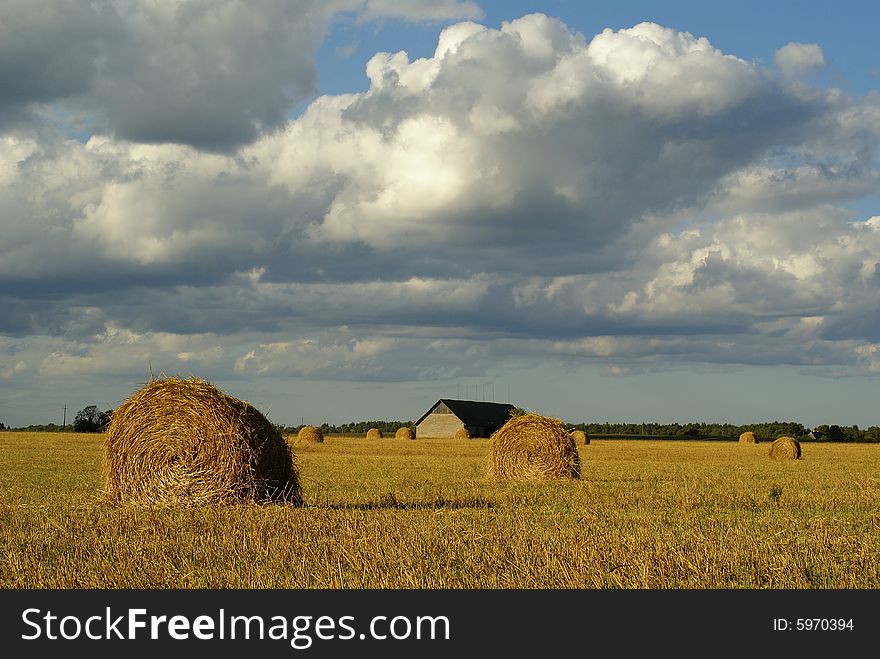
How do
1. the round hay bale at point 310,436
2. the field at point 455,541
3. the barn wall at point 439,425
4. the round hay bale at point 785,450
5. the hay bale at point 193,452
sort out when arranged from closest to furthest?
the field at point 455,541 → the hay bale at point 193,452 → the round hay bale at point 785,450 → the round hay bale at point 310,436 → the barn wall at point 439,425

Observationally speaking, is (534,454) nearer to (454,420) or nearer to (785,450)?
(785,450)

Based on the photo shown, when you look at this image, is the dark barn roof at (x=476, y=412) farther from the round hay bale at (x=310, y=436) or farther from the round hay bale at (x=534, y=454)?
the round hay bale at (x=534, y=454)

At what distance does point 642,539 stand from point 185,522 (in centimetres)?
567

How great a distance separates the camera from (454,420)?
328ft

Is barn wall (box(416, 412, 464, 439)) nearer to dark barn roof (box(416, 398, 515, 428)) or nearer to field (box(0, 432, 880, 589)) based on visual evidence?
dark barn roof (box(416, 398, 515, 428))

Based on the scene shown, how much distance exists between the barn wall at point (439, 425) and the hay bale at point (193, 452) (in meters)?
83.0

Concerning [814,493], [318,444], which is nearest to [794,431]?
[318,444]

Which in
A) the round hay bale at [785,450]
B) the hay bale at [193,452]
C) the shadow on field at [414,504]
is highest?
the hay bale at [193,452]

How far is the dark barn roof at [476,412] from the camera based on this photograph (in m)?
102

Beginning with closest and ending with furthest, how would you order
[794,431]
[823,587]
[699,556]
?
[823,587] < [699,556] < [794,431]

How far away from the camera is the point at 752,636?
678 cm

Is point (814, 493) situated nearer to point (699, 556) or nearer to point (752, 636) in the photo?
point (699, 556)

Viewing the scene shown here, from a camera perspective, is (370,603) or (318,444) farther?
(318,444)

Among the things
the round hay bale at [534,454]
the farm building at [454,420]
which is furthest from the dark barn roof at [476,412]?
the round hay bale at [534,454]
